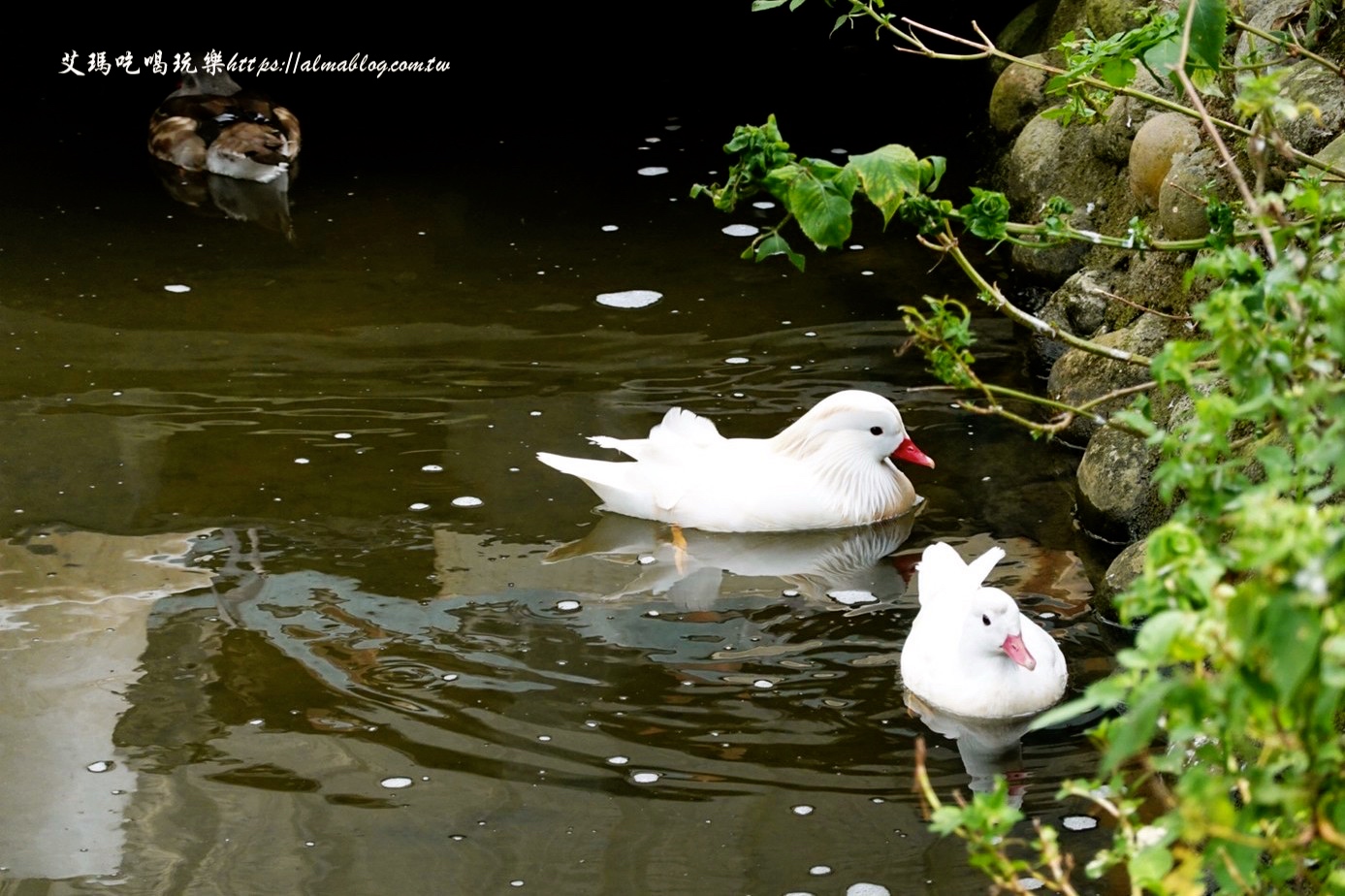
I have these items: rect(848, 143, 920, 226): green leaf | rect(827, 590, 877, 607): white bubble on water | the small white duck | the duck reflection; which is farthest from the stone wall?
the small white duck

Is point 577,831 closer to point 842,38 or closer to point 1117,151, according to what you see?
point 1117,151

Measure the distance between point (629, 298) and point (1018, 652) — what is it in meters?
3.67

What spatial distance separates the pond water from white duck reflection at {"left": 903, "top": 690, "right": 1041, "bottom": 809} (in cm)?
2

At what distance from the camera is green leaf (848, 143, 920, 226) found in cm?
355

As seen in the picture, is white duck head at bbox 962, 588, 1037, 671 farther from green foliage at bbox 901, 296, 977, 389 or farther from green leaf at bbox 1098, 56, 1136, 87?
green leaf at bbox 1098, 56, 1136, 87

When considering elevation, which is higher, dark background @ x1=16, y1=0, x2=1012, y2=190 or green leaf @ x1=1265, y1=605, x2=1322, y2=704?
green leaf @ x1=1265, y1=605, x2=1322, y2=704

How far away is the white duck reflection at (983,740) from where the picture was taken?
4453mm

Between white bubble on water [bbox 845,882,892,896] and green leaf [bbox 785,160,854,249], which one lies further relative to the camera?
white bubble on water [bbox 845,882,892,896]

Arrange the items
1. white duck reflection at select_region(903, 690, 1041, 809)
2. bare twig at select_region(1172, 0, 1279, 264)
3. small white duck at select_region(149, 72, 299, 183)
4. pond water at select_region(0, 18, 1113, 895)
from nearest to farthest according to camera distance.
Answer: bare twig at select_region(1172, 0, 1279, 264) → pond water at select_region(0, 18, 1113, 895) → white duck reflection at select_region(903, 690, 1041, 809) → small white duck at select_region(149, 72, 299, 183)

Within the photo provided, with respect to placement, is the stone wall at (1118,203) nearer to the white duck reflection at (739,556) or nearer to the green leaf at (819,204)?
the white duck reflection at (739,556)

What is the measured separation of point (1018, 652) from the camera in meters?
4.61

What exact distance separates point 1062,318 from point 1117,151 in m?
1.01

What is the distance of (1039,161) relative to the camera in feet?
25.6

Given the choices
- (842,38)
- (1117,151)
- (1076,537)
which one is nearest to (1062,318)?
(1117,151)
